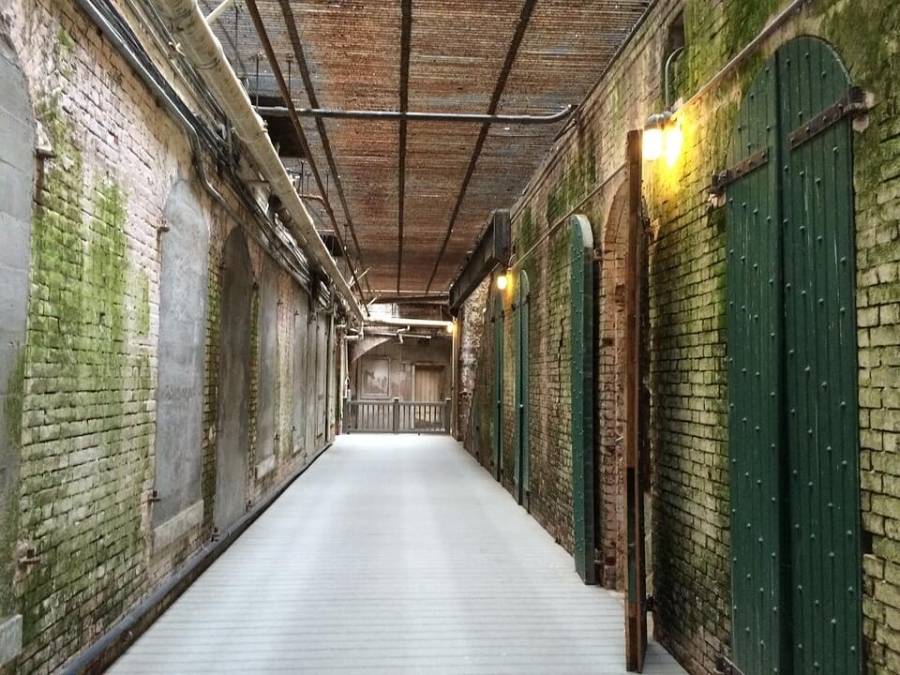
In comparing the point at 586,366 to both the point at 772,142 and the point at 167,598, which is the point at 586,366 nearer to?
the point at 772,142

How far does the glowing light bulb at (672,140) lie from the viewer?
12.5 ft

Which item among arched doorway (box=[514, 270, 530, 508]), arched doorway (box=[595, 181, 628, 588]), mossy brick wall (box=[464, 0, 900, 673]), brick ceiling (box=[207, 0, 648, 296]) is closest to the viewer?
mossy brick wall (box=[464, 0, 900, 673])

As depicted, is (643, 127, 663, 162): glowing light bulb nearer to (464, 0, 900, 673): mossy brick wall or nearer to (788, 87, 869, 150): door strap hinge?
(464, 0, 900, 673): mossy brick wall

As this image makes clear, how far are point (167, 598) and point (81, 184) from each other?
110 inches

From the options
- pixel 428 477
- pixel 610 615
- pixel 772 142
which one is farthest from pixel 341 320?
pixel 772 142

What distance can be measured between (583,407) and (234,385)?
11.2ft

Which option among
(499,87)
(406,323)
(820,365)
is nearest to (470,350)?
(406,323)

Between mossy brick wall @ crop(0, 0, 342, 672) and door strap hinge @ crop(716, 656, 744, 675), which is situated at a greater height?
mossy brick wall @ crop(0, 0, 342, 672)

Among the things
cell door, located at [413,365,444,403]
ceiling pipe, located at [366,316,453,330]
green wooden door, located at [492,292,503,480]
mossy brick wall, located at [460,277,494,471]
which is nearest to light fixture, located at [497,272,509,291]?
green wooden door, located at [492,292,503,480]

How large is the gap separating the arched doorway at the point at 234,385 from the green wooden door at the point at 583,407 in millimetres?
3145

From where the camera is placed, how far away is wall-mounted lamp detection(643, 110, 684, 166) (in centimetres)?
383

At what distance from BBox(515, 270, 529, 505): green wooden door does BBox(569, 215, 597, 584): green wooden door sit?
8.39 feet

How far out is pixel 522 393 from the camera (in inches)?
324

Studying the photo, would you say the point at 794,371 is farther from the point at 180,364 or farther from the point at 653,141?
the point at 180,364
